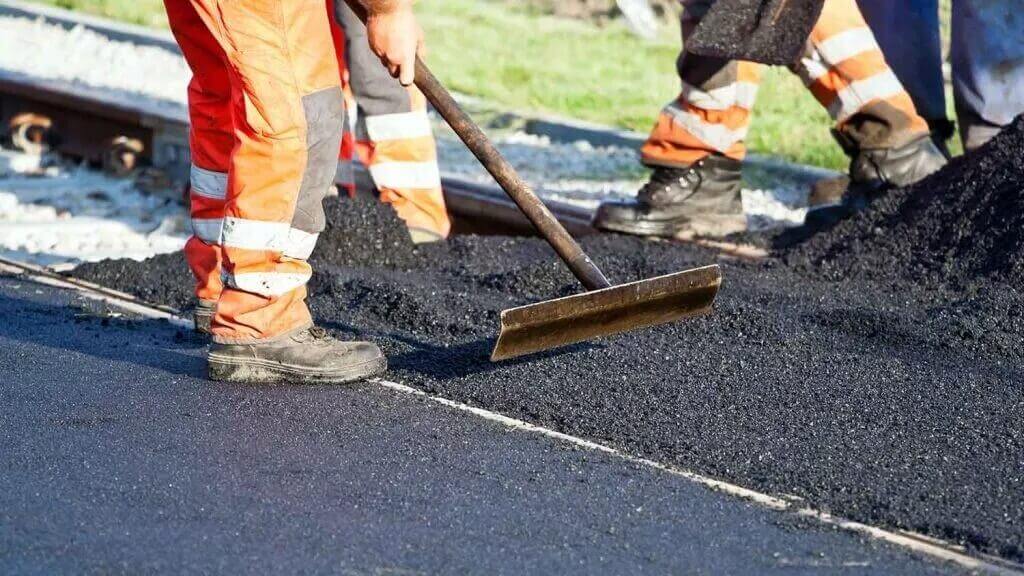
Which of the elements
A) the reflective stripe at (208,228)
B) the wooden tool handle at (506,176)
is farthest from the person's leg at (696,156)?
the reflective stripe at (208,228)

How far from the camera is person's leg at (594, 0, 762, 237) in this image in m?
6.12

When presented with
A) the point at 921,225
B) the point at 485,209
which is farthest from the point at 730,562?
the point at 485,209

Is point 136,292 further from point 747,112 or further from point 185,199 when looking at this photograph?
point 747,112

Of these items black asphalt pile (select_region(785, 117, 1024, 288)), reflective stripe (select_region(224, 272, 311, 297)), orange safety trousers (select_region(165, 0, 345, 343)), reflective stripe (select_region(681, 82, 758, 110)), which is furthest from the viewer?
reflective stripe (select_region(681, 82, 758, 110))

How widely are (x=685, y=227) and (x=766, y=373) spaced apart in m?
2.12

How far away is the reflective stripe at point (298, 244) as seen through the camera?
4.09 m

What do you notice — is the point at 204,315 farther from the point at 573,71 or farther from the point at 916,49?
the point at 573,71

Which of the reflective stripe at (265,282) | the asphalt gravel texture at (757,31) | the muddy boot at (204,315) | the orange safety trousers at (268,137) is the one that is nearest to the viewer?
the orange safety trousers at (268,137)

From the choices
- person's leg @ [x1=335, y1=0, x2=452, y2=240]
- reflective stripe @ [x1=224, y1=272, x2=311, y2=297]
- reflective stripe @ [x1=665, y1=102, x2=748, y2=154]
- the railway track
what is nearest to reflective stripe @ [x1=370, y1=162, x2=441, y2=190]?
person's leg @ [x1=335, y1=0, x2=452, y2=240]

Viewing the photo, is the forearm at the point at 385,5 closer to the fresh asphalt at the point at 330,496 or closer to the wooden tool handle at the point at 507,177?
the wooden tool handle at the point at 507,177

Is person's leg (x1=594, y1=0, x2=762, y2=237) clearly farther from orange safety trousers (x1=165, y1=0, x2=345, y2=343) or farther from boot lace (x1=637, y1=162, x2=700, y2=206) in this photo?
orange safety trousers (x1=165, y1=0, x2=345, y2=343)

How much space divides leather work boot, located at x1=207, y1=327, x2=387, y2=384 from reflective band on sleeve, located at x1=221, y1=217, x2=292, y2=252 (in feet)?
0.94

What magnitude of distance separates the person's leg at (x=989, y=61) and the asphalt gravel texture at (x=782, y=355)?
0.79m

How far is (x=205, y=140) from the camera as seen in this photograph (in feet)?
14.5
